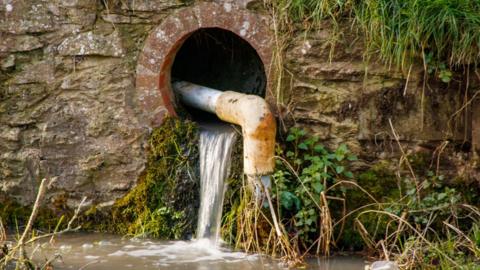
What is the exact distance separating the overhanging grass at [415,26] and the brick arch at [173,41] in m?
0.51

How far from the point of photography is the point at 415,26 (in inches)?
279

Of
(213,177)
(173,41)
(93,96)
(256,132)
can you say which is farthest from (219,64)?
(256,132)

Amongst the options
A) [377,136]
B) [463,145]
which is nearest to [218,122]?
[377,136]

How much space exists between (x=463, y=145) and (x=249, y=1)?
2046 millimetres

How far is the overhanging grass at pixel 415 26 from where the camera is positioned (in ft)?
23.1

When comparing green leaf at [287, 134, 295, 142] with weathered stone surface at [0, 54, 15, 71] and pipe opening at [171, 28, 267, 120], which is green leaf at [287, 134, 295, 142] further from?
weathered stone surface at [0, 54, 15, 71]

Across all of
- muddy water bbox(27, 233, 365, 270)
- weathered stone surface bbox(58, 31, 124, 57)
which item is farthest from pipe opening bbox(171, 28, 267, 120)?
muddy water bbox(27, 233, 365, 270)

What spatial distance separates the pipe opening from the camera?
858 centimetres

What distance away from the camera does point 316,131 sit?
7.56 metres

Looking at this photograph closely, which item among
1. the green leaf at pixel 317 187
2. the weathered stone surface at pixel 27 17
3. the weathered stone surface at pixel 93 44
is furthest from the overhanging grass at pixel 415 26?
the weathered stone surface at pixel 27 17

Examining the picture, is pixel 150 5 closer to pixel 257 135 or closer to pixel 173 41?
pixel 173 41

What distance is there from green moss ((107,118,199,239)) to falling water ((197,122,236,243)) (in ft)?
0.23

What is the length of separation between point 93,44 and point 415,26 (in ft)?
8.57

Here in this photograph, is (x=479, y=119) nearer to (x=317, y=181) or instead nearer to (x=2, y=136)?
(x=317, y=181)
